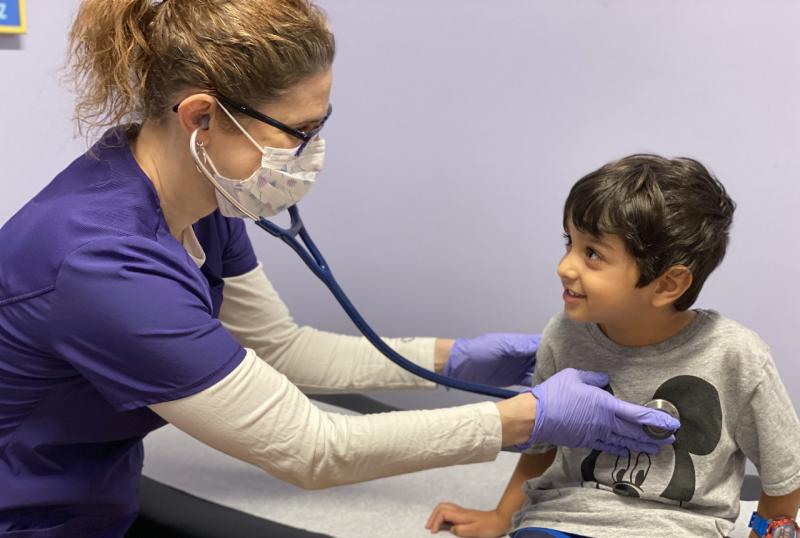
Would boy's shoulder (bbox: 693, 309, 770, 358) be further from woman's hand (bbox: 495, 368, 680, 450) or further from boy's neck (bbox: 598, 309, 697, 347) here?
woman's hand (bbox: 495, 368, 680, 450)

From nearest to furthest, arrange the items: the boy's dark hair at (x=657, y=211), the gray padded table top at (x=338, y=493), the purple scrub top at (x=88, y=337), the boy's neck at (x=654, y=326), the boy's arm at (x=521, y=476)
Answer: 1. the purple scrub top at (x=88, y=337)
2. the boy's dark hair at (x=657, y=211)
3. the boy's neck at (x=654, y=326)
4. the boy's arm at (x=521, y=476)
5. the gray padded table top at (x=338, y=493)

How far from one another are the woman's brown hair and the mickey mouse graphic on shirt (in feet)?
2.55

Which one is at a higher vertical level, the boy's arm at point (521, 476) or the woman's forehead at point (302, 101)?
the woman's forehead at point (302, 101)

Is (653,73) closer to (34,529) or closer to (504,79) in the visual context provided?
(504,79)

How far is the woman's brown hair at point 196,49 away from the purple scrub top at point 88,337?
0.37 ft

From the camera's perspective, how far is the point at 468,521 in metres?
1.79

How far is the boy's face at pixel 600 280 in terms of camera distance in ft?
4.76

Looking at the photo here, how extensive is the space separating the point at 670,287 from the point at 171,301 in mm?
772

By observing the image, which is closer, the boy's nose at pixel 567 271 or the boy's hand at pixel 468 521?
the boy's nose at pixel 567 271

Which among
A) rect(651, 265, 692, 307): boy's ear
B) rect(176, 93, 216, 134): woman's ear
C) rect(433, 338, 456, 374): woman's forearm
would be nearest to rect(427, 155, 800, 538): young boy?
rect(651, 265, 692, 307): boy's ear

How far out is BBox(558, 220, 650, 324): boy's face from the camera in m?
1.45

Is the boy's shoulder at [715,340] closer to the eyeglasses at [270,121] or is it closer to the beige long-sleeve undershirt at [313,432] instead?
the beige long-sleeve undershirt at [313,432]

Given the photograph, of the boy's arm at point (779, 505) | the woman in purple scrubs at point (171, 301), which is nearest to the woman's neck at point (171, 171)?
the woman in purple scrubs at point (171, 301)

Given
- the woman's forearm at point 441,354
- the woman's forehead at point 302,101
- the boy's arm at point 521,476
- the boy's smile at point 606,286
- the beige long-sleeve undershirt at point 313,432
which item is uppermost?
the woman's forehead at point 302,101
